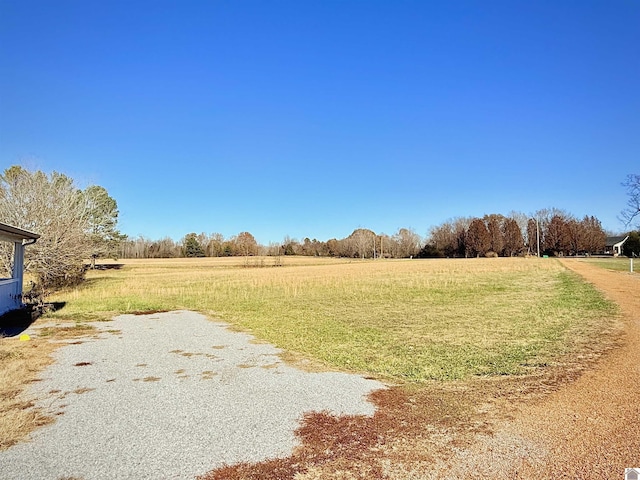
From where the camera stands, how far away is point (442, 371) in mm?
6398

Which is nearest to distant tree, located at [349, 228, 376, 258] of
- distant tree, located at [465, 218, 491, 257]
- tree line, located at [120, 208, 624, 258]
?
tree line, located at [120, 208, 624, 258]

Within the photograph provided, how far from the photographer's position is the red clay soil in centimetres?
328

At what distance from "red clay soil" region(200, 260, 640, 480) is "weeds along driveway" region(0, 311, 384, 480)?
0.31 metres

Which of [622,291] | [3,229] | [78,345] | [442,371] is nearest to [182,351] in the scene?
[78,345]

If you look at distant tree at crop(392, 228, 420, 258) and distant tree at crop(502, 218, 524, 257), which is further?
distant tree at crop(392, 228, 420, 258)

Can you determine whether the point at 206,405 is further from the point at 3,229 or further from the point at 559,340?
the point at 3,229

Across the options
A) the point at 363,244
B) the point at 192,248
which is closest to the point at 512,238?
the point at 363,244

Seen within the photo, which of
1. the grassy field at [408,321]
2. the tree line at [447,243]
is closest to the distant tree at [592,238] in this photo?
the tree line at [447,243]

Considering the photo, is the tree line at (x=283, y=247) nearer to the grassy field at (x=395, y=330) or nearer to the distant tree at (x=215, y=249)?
the distant tree at (x=215, y=249)

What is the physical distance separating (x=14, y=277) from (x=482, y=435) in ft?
47.3

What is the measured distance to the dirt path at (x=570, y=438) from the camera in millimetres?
3235

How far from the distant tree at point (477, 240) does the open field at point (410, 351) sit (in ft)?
243

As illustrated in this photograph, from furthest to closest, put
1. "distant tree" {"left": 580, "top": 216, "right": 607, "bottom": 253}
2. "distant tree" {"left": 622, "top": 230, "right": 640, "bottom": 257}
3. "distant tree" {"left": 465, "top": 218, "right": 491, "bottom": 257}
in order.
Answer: "distant tree" {"left": 465, "top": 218, "right": 491, "bottom": 257}, "distant tree" {"left": 580, "top": 216, "right": 607, "bottom": 253}, "distant tree" {"left": 622, "top": 230, "right": 640, "bottom": 257}

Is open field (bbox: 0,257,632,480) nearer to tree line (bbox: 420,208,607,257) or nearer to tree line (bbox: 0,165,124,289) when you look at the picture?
tree line (bbox: 0,165,124,289)
